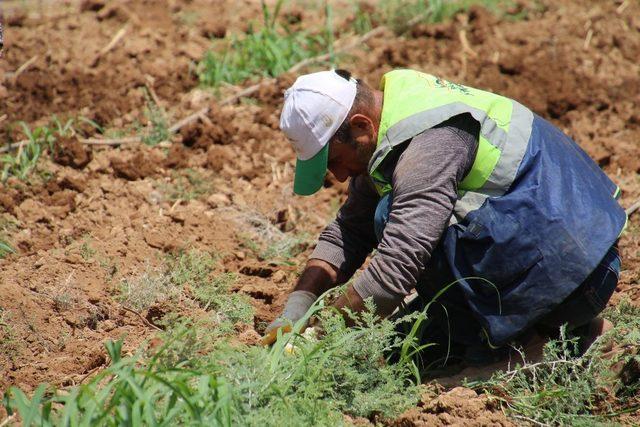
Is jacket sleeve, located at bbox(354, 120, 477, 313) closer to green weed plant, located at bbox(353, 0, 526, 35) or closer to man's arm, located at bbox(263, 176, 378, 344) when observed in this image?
man's arm, located at bbox(263, 176, 378, 344)

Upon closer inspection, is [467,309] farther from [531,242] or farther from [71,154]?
[71,154]

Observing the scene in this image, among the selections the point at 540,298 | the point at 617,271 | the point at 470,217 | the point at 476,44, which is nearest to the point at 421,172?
the point at 470,217

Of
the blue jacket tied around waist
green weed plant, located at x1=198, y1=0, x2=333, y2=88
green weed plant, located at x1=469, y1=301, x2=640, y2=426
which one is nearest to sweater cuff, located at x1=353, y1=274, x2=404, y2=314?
the blue jacket tied around waist

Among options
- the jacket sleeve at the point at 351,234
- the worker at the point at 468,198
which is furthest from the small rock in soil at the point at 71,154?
the worker at the point at 468,198

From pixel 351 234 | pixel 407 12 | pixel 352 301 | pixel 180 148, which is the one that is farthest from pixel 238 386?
pixel 407 12

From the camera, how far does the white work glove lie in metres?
3.41

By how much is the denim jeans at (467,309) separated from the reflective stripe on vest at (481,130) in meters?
0.22

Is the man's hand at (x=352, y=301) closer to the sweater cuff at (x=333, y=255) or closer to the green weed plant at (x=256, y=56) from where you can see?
the sweater cuff at (x=333, y=255)

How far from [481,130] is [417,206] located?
406 mm

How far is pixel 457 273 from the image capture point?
3.30 meters

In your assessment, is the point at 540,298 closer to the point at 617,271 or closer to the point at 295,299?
the point at 617,271

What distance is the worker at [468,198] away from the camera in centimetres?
313

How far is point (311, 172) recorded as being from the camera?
11.3ft

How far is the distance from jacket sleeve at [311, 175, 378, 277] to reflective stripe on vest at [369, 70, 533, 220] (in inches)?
18.4
